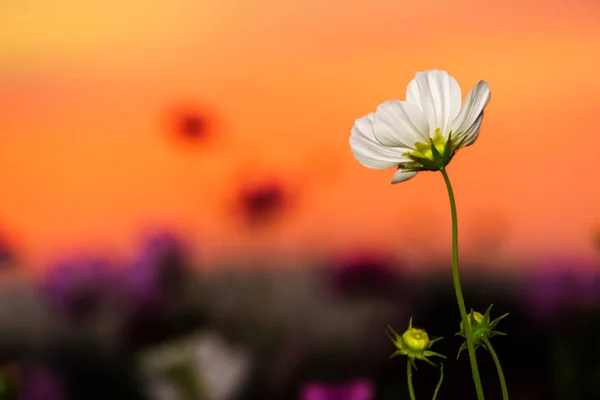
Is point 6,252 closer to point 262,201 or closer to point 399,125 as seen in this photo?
point 262,201

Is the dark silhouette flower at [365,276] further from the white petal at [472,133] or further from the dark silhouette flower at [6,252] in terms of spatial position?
the white petal at [472,133]

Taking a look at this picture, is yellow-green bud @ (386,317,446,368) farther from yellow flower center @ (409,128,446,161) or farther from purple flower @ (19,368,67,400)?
purple flower @ (19,368,67,400)

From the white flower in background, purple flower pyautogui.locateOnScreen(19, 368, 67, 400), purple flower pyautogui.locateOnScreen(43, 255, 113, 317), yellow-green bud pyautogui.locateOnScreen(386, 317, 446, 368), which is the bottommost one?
purple flower pyautogui.locateOnScreen(19, 368, 67, 400)

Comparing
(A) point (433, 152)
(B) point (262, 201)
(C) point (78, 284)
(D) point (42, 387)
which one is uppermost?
(A) point (433, 152)

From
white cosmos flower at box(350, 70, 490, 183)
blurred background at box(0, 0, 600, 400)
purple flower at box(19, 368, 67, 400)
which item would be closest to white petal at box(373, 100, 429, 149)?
white cosmos flower at box(350, 70, 490, 183)

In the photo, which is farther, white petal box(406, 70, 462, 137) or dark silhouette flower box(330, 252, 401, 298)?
Answer: dark silhouette flower box(330, 252, 401, 298)

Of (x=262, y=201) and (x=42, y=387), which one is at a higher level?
(x=262, y=201)

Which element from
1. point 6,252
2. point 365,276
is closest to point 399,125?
point 365,276

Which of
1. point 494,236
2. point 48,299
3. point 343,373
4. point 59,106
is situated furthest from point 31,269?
point 494,236
